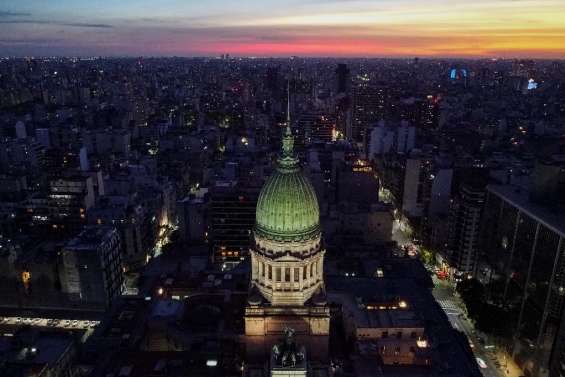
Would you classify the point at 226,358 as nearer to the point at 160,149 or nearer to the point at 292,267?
the point at 292,267

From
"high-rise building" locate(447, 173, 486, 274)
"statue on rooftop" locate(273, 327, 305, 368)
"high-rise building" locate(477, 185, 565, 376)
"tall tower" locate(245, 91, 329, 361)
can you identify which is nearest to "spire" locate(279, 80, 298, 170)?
"tall tower" locate(245, 91, 329, 361)

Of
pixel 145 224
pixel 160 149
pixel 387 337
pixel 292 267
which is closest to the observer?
pixel 292 267

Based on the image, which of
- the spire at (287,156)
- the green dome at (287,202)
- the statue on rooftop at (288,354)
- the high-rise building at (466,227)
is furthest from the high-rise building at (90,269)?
the high-rise building at (466,227)

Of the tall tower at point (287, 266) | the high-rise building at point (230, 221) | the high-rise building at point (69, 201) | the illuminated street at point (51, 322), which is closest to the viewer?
the tall tower at point (287, 266)

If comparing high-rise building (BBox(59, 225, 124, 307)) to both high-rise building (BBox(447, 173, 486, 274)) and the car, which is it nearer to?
the car

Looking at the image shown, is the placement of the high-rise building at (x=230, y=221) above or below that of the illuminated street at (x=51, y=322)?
above

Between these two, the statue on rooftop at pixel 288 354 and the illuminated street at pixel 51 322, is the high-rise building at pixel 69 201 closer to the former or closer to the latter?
the illuminated street at pixel 51 322

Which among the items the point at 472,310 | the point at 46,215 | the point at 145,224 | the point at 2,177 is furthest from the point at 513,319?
the point at 2,177
